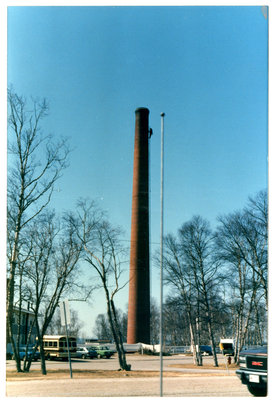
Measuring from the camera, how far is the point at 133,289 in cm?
3478

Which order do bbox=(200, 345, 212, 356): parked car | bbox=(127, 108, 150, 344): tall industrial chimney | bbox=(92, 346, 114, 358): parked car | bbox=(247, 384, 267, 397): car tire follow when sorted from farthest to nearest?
bbox=(200, 345, 212, 356): parked car < bbox=(92, 346, 114, 358): parked car < bbox=(127, 108, 150, 344): tall industrial chimney < bbox=(247, 384, 267, 397): car tire

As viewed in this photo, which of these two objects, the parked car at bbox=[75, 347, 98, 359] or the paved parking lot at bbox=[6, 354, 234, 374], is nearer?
the paved parking lot at bbox=[6, 354, 234, 374]

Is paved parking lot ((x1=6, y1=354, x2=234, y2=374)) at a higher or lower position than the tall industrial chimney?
lower

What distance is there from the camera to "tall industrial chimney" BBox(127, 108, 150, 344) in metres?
34.3

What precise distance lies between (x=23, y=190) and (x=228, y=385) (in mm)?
10911

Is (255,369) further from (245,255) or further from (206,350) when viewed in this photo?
(206,350)

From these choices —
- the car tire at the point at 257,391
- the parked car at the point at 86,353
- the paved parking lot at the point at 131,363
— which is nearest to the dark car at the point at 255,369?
the car tire at the point at 257,391

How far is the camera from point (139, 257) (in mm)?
34156

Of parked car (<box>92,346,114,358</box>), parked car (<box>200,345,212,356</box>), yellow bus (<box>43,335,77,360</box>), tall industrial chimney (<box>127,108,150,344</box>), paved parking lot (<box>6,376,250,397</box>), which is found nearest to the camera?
paved parking lot (<box>6,376,250,397</box>)

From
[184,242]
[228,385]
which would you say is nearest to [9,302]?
→ [228,385]

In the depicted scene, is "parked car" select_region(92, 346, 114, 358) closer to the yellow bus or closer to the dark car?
the yellow bus

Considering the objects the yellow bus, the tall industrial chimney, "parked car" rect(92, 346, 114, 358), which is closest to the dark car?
the yellow bus

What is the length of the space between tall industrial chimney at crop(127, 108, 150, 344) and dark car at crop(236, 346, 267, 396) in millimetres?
22850
